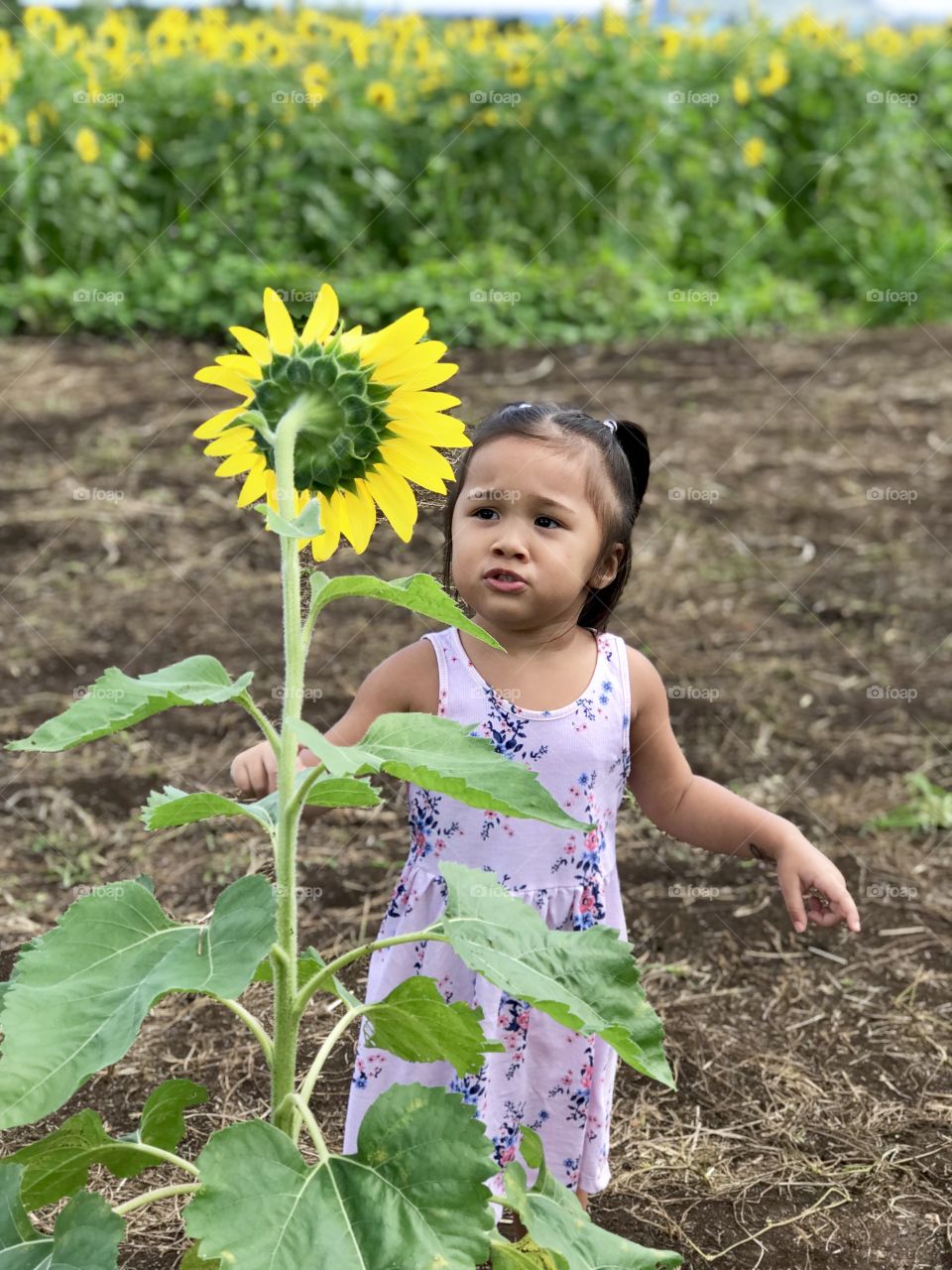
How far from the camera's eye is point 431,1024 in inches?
56.1

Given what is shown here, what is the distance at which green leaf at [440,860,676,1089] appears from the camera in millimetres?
1281

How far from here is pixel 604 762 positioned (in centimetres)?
194

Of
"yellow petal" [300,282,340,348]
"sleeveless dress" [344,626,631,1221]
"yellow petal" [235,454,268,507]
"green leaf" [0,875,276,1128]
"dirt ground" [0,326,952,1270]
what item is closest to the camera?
"green leaf" [0,875,276,1128]

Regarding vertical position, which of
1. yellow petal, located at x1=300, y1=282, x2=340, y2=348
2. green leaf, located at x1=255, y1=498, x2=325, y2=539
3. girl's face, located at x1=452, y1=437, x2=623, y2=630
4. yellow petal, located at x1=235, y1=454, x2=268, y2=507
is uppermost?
yellow petal, located at x1=300, y1=282, x2=340, y2=348

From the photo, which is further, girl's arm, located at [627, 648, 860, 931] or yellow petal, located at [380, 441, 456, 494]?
girl's arm, located at [627, 648, 860, 931]

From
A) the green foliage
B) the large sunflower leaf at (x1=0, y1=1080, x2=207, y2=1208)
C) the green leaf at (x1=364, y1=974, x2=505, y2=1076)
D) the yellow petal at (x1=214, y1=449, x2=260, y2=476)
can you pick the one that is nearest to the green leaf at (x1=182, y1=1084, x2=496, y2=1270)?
the green leaf at (x1=364, y1=974, x2=505, y2=1076)

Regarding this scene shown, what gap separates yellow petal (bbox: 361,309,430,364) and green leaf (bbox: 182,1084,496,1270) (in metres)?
0.67

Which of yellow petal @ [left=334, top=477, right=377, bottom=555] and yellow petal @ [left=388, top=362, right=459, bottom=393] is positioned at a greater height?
yellow petal @ [left=388, top=362, right=459, bottom=393]

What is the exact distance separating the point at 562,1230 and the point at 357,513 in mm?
739

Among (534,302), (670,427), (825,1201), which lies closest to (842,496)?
(670,427)

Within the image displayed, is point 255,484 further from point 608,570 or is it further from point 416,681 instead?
point 608,570

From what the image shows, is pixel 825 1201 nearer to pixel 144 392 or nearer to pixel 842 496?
pixel 842 496

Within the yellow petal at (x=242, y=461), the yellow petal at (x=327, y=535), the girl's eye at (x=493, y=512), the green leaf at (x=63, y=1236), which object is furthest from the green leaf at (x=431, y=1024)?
the girl's eye at (x=493, y=512)

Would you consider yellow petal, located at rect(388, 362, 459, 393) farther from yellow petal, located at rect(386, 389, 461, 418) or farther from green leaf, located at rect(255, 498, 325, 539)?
green leaf, located at rect(255, 498, 325, 539)
